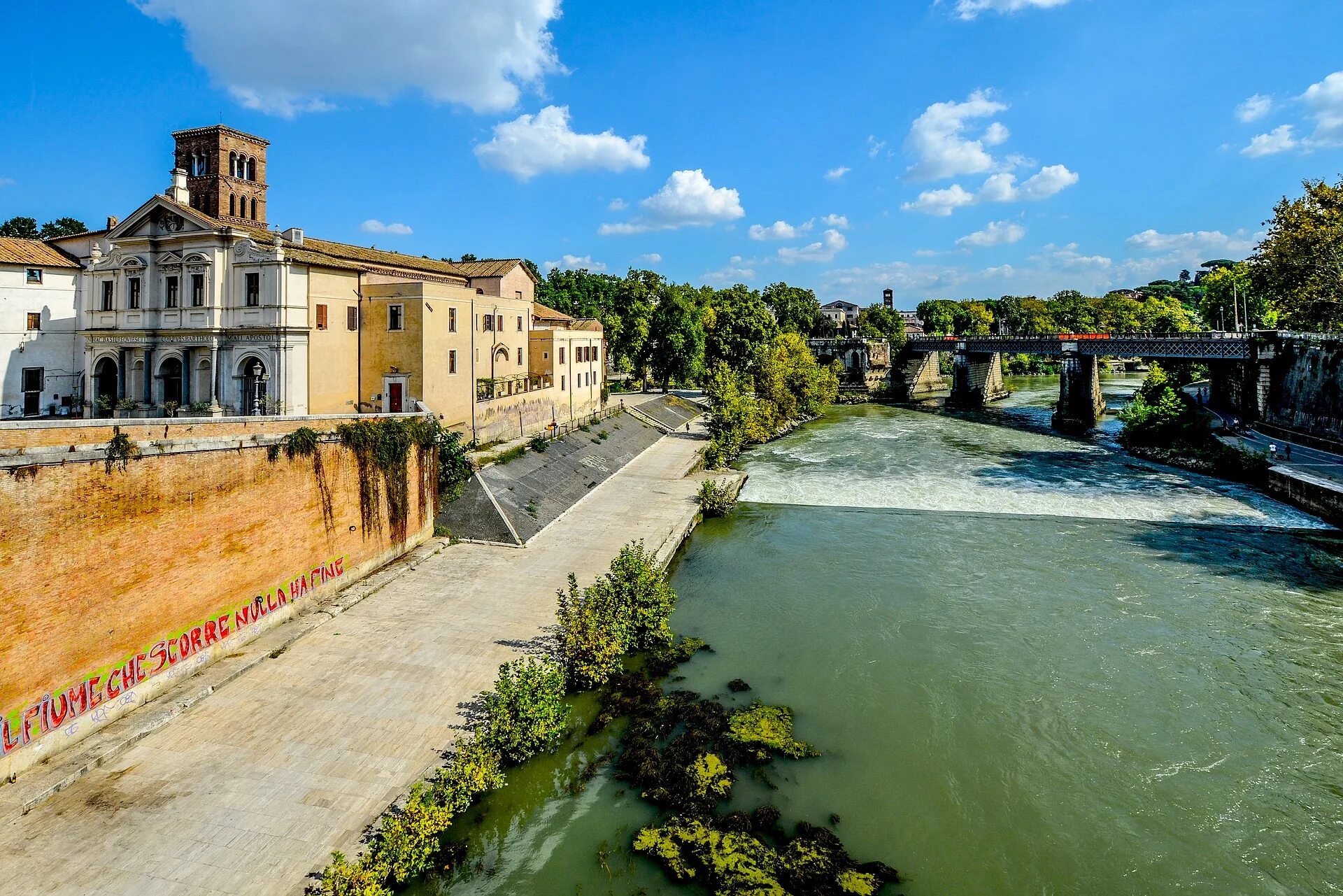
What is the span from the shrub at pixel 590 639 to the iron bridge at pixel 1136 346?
48.5 m

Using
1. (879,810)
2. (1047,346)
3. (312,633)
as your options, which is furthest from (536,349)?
(1047,346)

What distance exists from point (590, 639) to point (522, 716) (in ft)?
10.0

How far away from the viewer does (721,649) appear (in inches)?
699

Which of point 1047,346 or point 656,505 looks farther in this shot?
point 1047,346

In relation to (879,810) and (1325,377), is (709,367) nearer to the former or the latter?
(1325,377)

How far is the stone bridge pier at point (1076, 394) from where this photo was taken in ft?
182

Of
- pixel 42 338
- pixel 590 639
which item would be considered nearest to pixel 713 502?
pixel 590 639

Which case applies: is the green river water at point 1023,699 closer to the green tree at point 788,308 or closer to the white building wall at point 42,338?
the white building wall at point 42,338

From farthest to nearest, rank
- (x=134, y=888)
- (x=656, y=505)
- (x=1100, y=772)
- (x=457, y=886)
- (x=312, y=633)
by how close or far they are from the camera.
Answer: (x=656, y=505), (x=312, y=633), (x=1100, y=772), (x=457, y=886), (x=134, y=888)

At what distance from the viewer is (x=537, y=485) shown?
2892 cm

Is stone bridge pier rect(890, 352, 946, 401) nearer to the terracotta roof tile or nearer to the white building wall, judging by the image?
the white building wall

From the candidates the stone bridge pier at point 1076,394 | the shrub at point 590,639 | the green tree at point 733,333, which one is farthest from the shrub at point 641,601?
the green tree at point 733,333

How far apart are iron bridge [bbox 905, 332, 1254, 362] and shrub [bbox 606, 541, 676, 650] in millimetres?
46712

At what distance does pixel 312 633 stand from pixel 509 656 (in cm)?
505
